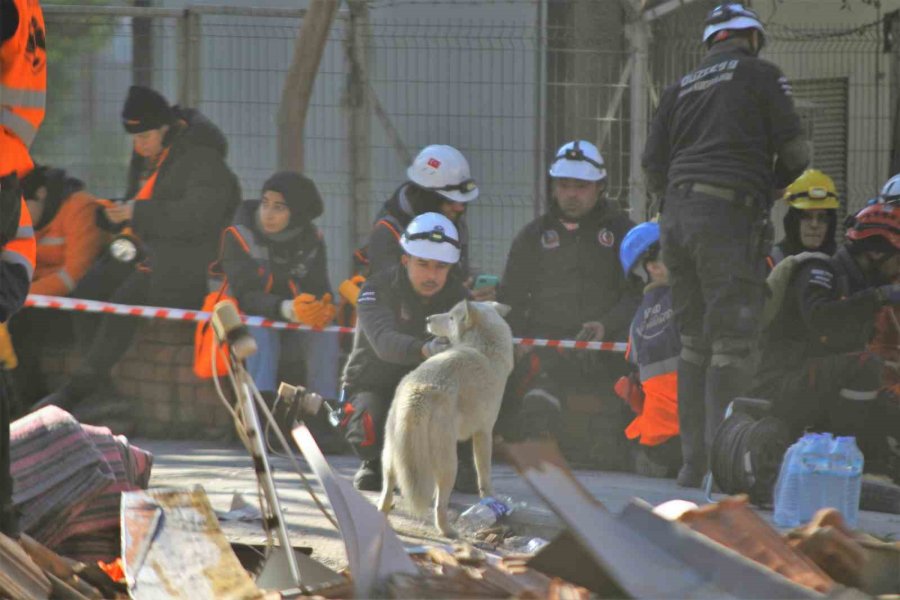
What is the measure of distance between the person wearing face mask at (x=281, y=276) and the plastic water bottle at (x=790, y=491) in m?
3.19

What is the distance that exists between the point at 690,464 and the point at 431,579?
13.9 ft

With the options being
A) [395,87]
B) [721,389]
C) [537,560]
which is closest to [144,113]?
[395,87]

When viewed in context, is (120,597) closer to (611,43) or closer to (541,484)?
(541,484)

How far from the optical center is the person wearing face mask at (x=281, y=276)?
30.0ft

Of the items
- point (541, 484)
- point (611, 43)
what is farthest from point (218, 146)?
point (541, 484)

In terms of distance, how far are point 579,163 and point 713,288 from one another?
179 centimetres

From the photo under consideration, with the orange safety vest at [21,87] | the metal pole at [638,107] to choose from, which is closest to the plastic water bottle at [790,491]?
the metal pole at [638,107]

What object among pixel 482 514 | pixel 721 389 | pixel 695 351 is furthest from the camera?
pixel 695 351

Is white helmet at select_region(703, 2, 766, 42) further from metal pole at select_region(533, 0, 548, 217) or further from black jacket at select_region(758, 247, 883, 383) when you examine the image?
metal pole at select_region(533, 0, 548, 217)

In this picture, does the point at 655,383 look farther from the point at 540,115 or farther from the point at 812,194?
the point at 540,115

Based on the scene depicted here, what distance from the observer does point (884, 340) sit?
25.4ft

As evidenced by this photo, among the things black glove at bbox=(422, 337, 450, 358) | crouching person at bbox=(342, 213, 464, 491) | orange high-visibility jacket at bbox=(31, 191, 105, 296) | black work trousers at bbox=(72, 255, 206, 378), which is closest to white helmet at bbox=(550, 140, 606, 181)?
crouching person at bbox=(342, 213, 464, 491)

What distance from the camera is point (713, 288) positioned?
287 inches

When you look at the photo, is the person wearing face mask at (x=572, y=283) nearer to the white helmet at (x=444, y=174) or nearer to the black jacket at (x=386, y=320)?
the white helmet at (x=444, y=174)
